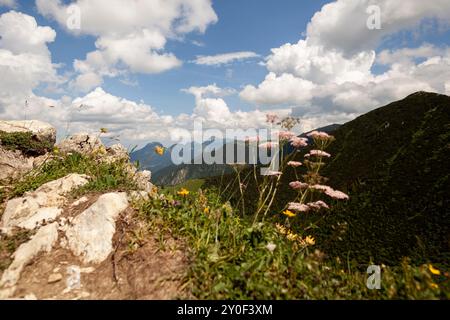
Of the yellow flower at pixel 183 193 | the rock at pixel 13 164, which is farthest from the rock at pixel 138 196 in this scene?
the rock at pixel 13 164

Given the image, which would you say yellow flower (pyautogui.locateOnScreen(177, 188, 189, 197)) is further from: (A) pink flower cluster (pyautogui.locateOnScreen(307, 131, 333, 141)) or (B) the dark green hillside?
(B) the dark green hillside

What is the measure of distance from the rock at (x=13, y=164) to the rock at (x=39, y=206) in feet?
11.6

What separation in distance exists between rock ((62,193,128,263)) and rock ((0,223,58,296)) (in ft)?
1.03

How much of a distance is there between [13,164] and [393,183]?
362 ft

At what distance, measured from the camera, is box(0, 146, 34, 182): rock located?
37.1ft

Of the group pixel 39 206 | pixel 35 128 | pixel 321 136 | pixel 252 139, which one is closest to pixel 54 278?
pixel 39 206

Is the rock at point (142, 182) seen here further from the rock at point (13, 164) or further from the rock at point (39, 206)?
the rock at point (13, 164)

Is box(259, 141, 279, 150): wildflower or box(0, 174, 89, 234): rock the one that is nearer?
box(0, 174, 89, 234): rock

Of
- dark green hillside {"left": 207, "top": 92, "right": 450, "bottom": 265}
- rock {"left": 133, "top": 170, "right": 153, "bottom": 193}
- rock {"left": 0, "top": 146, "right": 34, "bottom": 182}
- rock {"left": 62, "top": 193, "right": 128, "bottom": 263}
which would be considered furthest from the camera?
dark green hillside {"left": 207, "top": 92, "right": 450, "bottom": 265}

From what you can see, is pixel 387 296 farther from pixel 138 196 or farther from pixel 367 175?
pixel 367 175

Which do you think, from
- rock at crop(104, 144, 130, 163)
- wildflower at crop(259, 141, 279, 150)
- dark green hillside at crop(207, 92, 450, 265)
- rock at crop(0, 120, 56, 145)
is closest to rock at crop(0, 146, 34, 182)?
rock at crop(0, 120, 56, 145)
